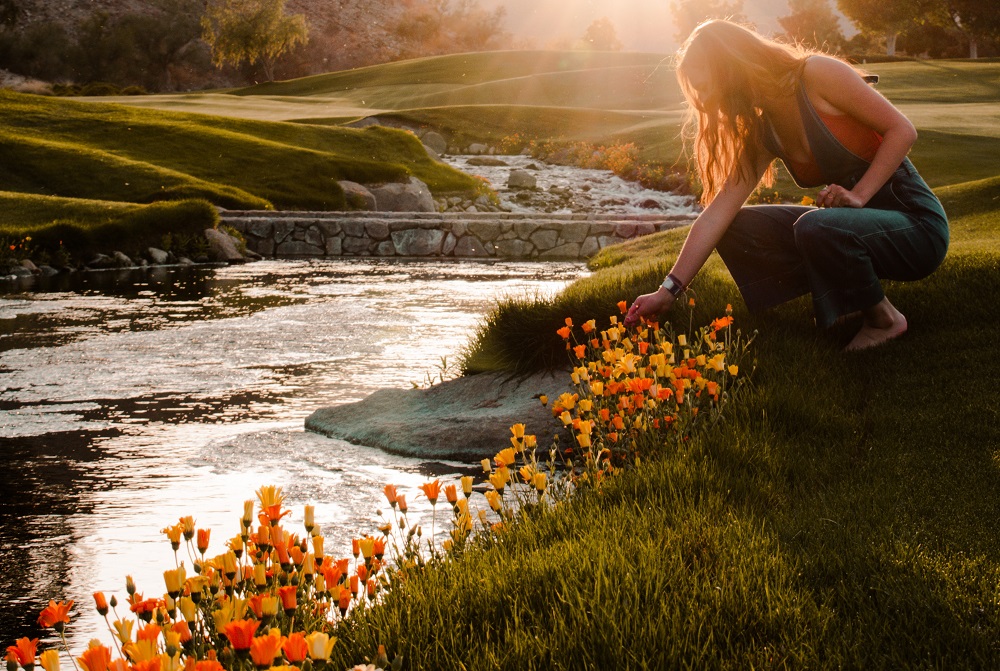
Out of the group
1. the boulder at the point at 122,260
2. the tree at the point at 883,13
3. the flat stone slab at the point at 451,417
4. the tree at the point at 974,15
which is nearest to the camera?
the flat stone slab at the point at 451,417

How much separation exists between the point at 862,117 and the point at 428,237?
651 inches

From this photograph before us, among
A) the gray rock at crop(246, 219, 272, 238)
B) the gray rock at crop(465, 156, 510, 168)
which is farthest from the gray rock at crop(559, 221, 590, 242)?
the gray rock at crop(465, 156, 510, 168)

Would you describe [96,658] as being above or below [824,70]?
below

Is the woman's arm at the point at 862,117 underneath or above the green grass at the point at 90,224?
above

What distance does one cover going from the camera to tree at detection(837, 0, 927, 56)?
63.0 metres

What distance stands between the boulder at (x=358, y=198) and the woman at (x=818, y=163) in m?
22.3

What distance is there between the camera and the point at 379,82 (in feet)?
215

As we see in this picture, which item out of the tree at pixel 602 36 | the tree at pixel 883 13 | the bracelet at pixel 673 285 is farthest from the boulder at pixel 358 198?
the tree at pixel 602 36

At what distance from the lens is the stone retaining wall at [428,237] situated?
2019cm

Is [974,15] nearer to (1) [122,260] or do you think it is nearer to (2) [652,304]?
(1) [122,260]

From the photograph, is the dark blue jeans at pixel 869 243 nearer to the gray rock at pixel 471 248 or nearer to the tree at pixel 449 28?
the gray rock at pixel 471 248

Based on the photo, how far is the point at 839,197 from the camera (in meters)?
4.66

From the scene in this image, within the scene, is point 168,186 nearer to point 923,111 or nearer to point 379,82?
point 923,111

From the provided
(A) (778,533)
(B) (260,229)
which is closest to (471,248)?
(B) (260,229)
